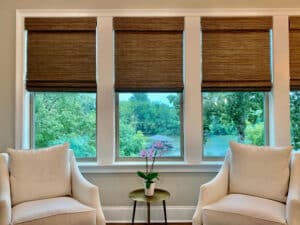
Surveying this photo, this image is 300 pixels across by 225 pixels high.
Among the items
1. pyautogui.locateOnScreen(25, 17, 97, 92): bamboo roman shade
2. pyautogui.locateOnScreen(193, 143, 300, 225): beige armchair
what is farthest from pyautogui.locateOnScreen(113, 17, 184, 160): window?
pyautogui.locateOnScreen(193, 143, 300, 225): beige armchair

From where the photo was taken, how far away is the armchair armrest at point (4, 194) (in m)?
2.29

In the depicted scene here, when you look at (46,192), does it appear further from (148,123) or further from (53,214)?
(148,123)

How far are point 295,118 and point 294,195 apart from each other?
1288mm

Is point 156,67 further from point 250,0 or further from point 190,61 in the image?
point 250,0

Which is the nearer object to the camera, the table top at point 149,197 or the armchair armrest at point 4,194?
the armchair armrest at point 4,194

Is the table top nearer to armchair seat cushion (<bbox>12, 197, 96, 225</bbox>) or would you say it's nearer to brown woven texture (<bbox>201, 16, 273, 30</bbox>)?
armchair seat cushion (<bbox>12, 197, 96, 225</bbox>)

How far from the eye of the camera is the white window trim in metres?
3.32

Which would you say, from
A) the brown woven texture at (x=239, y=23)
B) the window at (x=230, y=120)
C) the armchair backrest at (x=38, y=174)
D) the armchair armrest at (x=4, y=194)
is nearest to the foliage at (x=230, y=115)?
the window at (x=230, y=120)

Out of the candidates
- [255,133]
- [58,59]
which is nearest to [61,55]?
[58,59]

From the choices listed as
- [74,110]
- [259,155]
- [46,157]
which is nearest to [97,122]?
[74,110]

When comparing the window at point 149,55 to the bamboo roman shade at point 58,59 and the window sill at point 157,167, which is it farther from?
the bamboo roman shade at point 58,59

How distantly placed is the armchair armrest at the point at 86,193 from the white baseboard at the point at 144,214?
0.69 metres

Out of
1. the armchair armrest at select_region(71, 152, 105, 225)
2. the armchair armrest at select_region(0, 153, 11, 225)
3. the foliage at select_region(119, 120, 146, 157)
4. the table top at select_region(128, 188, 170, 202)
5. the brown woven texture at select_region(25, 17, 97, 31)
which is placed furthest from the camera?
the foliage at select_region(119, 120, 146, 157)

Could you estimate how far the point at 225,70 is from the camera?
10.9 ft
